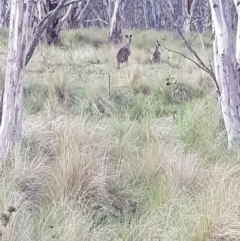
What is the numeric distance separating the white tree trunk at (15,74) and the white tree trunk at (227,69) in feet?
5.61

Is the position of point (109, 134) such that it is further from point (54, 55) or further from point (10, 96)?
point (54, 55)

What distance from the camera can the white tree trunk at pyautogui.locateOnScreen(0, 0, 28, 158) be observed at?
3.98 meters

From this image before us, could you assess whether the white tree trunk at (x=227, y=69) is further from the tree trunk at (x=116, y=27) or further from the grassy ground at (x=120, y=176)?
the tree trunk at (x=116, y=27)

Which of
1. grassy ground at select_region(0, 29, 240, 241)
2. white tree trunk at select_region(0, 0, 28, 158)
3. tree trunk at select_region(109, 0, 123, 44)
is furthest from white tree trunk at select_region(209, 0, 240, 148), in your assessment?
tree trunk at select_region(109, 0, 123, 44)

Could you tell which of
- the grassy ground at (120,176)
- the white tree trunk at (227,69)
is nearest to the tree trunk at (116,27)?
the grassy ground at (120,176)

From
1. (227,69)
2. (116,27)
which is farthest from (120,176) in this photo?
(116,27)

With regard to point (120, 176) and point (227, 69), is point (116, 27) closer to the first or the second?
point (227, 69)

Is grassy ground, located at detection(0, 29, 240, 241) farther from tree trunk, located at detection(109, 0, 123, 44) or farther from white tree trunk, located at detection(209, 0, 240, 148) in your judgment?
tree trunk, located at detection(109, 0, 123, 44)

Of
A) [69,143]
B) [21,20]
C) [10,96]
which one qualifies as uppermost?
[21,20]

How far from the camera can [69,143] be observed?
404cm

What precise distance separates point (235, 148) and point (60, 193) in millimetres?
1758

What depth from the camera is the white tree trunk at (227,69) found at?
464cm

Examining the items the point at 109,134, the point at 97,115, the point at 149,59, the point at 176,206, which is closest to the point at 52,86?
the point at 97,115

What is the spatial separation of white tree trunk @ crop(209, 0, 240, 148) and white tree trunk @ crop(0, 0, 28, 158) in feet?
5.61
